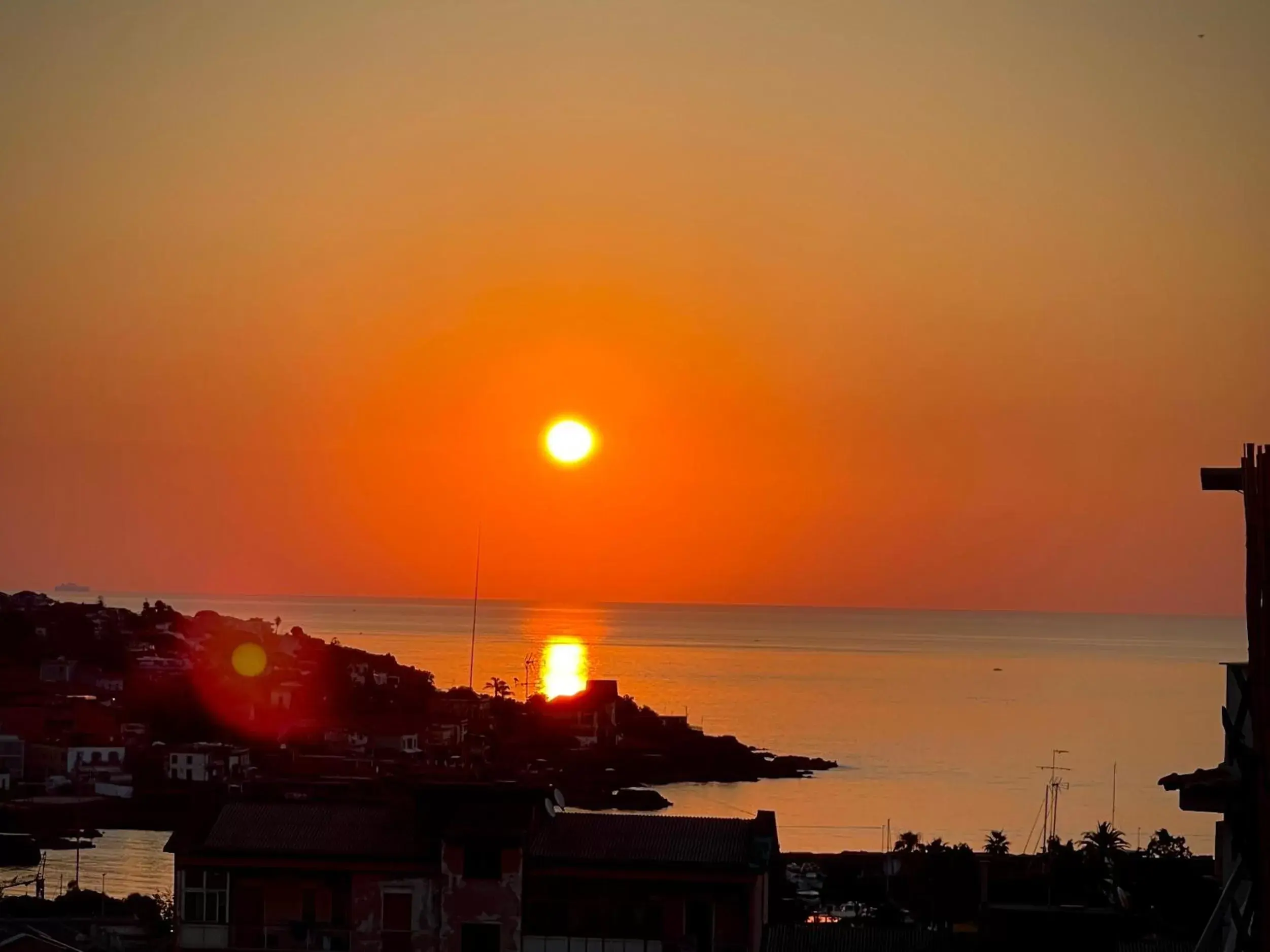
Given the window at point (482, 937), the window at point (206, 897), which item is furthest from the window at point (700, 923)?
the window at point (206, 897)

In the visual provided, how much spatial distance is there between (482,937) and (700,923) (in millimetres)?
1850

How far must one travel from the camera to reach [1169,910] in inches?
890

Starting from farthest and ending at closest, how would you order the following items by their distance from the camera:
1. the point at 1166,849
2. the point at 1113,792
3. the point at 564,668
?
the point at 564,668
the point at 1113,792
the point at 1166,849

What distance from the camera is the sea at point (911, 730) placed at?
5481cm

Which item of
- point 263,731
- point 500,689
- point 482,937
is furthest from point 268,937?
point 500,689

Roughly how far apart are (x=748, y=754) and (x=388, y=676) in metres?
27.3

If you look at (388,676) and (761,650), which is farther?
(761,650)

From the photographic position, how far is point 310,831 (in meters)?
15.0

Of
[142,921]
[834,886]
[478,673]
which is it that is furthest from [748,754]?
[478,673]

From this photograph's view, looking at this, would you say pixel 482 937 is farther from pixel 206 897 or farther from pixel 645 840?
pixel 206 897

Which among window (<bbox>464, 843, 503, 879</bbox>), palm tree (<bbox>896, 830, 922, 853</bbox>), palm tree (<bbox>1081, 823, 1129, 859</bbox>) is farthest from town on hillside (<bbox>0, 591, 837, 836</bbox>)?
window (<bbox>464, 843, 503, 879</bbox>)

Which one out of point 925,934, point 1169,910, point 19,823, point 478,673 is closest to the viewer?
point 925,934

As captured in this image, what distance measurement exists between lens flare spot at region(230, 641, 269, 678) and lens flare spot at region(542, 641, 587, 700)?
1606cm

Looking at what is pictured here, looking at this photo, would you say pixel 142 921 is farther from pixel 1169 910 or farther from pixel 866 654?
pixel 866 654
